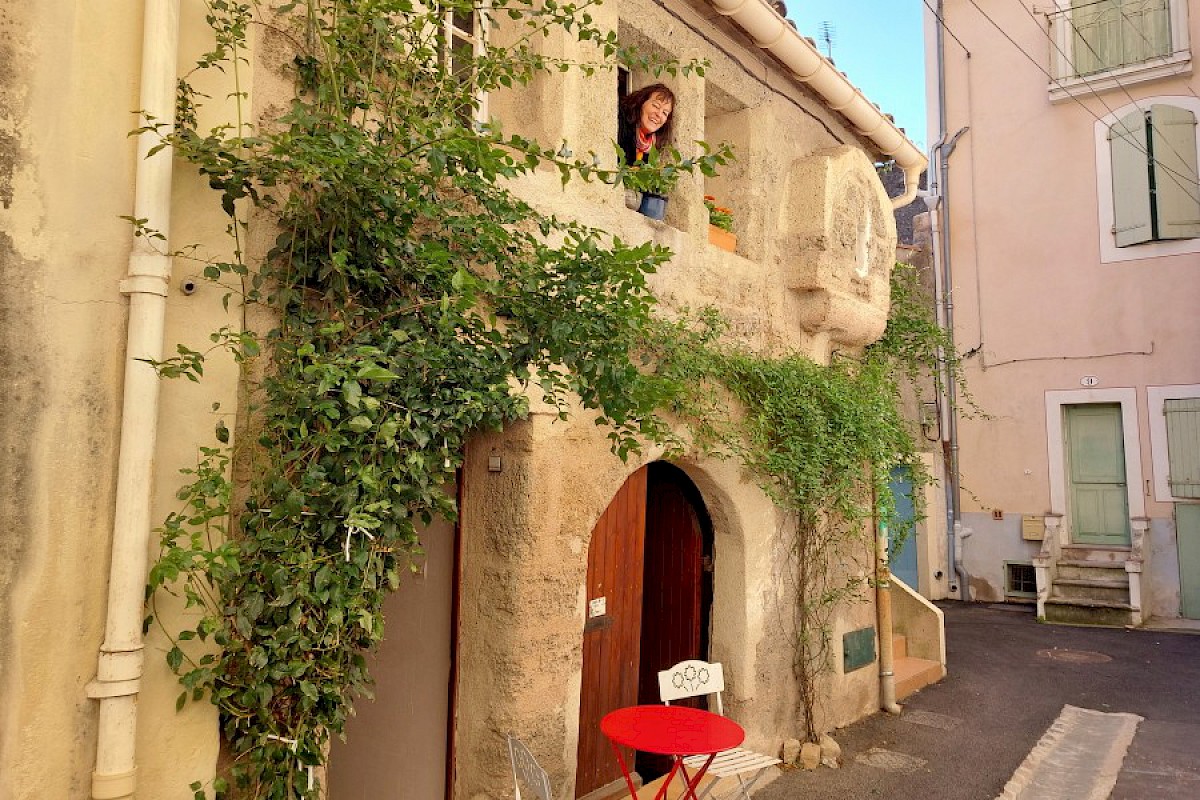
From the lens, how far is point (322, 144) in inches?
100

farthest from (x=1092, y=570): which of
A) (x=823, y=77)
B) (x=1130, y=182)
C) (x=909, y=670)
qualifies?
(x=823, y=77)

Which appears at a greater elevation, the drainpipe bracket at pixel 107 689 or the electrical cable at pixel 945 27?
the electrical cable at pixel 945 27

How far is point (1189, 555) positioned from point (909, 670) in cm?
563

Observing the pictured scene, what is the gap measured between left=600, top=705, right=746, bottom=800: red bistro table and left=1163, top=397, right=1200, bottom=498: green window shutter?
9229mm

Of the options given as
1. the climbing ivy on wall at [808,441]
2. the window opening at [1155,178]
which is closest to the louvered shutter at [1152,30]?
the window opening at [1155,178]

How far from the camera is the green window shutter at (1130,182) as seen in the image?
34.4 feet

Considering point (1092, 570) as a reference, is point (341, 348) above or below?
above

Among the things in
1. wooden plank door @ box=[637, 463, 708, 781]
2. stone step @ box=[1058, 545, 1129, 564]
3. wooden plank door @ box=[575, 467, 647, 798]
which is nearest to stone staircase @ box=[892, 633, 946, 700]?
wooden plank door @ box=[637, 463, 708, 781]

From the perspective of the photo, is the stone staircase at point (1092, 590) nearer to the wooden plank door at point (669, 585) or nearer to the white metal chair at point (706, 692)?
the wooden plank door at point (669, 585)

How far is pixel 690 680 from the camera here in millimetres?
4090

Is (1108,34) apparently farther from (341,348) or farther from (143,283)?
(143,283)

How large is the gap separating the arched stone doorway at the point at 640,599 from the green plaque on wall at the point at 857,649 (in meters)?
1.32

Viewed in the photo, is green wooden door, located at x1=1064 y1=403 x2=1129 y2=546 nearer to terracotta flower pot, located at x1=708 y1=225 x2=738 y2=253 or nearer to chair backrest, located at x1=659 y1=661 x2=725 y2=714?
terracotta flower pot, located at x1=708 y1=225 x2=738 y2=253

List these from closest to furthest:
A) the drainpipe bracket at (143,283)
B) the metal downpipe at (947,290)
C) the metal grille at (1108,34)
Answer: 1. the drainpipe bracket at (143,283)
2. the metal grille at (1108,34)
3. the metal downpipe at (947,290)
